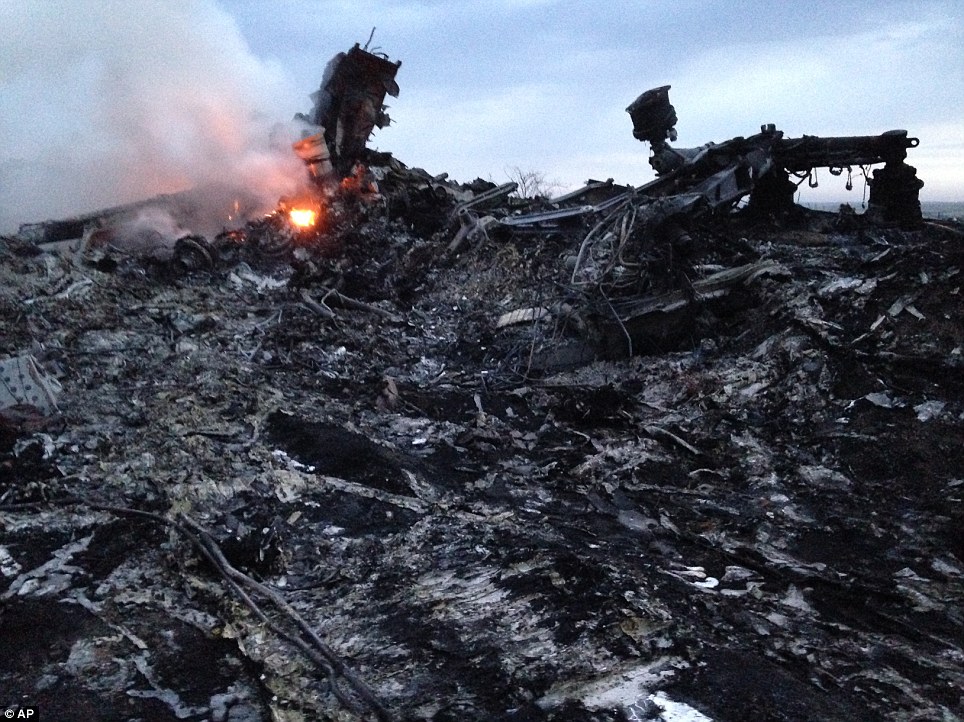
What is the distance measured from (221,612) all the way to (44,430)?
317 cm

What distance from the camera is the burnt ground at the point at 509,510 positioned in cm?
283

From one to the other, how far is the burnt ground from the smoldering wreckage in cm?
2

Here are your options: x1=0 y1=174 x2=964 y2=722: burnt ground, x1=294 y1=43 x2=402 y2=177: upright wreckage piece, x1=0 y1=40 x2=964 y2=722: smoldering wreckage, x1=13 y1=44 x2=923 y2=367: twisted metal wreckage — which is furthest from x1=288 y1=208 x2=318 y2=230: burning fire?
x1=0 y1=174 x2=964 y2=722: burnt ground

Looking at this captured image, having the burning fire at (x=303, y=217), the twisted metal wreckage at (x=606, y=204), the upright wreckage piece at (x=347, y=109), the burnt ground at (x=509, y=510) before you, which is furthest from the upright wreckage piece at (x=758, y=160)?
the burning fire at (x=303, y=217)

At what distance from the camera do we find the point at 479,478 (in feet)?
16.9

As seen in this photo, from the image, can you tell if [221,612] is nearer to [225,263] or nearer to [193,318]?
[193,318]

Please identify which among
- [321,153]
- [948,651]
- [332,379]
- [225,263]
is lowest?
[948,651]

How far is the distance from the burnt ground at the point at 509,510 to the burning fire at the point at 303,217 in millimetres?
5965

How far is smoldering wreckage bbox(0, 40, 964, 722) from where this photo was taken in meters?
2.88

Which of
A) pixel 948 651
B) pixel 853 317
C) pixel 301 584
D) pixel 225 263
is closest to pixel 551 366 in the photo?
pixel 853 317

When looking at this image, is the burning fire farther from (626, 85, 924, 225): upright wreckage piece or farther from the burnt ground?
(626, 85, 924, 225): upright wreckage piece

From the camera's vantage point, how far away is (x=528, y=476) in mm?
5148

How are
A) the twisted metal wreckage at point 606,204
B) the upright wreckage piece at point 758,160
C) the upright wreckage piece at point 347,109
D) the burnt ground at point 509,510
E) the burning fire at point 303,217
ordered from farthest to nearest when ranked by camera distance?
1. the upright wreckage piece at point 347,109
2. the burning fire at point 303,217
3. the upright wreckage piece at point 758,160
4. the twisted metal wreckage at point 606,204
5. the burnt ground at point 509,510

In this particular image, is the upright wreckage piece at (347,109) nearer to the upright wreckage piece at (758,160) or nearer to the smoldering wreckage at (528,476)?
the smoldering wreckage at (528,476)
